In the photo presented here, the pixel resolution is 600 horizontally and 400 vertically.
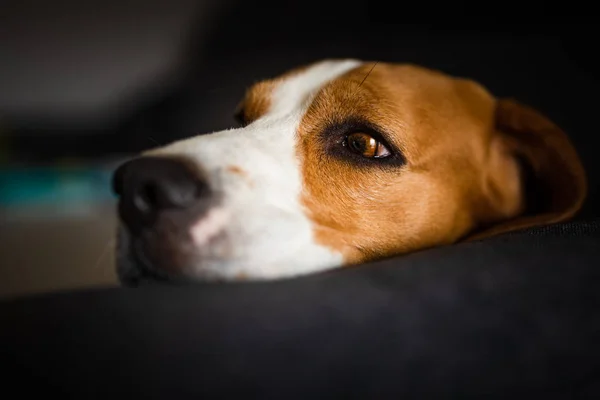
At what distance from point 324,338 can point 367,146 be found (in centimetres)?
75

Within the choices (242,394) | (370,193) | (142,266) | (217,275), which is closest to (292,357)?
(242,394)

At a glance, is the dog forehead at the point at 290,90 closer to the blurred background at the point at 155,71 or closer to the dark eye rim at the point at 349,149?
the dark eye rim at the point at 349,149

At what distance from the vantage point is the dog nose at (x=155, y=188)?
0.94m

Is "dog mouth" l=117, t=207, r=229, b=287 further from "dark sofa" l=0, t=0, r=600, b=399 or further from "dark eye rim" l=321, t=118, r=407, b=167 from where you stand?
"dark eye rim" l=321, t=118, r=407, b=167

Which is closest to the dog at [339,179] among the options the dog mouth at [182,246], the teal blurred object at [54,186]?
the dog mouth at [182,246]

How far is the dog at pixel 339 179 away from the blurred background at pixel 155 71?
0.80 feet

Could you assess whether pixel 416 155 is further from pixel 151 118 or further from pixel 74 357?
pixel 151 118

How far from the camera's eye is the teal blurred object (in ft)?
10.6

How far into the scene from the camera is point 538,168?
1478 millimetres

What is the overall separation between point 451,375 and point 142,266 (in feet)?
2.00

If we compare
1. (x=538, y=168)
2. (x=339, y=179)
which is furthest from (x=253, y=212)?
(x=538, y=168)

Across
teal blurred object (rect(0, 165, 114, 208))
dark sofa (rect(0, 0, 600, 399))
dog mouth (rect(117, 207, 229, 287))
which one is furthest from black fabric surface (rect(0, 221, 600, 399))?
teal blurred object (rect(0, 165, 114, 208))

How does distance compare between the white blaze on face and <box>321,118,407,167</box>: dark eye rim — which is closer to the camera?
the white blaze on face

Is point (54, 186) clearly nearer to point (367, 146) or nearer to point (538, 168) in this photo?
point (367, 146)
